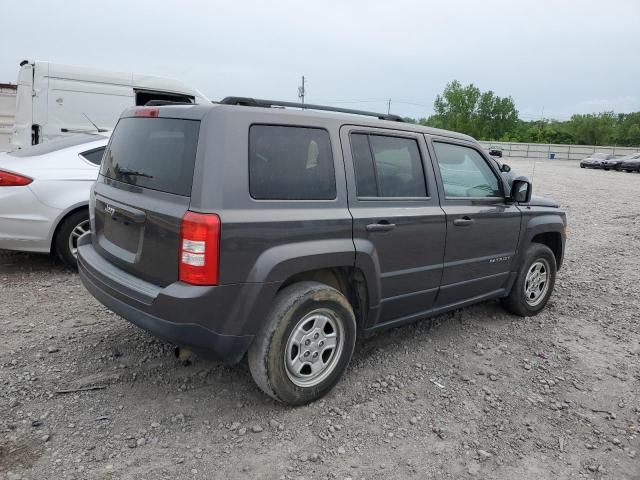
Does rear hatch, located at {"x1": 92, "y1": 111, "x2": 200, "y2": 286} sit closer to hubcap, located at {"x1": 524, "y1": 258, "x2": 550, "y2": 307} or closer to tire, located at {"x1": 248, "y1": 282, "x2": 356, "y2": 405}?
tire, located at {"x1": 248, "y1": 282, "x2": 356, "y2": 405}

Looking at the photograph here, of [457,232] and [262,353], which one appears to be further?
[457,232]

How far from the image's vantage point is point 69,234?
553cm

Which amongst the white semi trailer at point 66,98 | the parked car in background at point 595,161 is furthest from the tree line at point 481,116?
the white semi trailer at point 66,98

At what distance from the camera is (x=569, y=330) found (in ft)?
16.0

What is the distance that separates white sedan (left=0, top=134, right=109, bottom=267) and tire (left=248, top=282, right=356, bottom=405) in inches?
133

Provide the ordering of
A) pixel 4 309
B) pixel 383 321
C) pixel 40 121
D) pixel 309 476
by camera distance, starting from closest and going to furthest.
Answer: pixel 309 476 < pixel 383 321 < pixel 4 309 < pixel 40 121

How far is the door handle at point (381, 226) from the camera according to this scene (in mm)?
3414

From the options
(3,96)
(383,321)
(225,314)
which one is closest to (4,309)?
(225,314)

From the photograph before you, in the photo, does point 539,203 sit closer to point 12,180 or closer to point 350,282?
point 350,282

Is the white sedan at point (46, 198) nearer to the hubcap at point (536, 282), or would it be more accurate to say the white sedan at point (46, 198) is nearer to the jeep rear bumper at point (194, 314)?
the jeep rear bumper at point (194, 314)

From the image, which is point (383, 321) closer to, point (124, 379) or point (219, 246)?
point (219, 246)

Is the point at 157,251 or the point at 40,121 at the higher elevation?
the point at 40,121

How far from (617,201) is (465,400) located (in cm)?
1502

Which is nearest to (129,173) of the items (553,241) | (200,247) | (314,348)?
(200,247)
